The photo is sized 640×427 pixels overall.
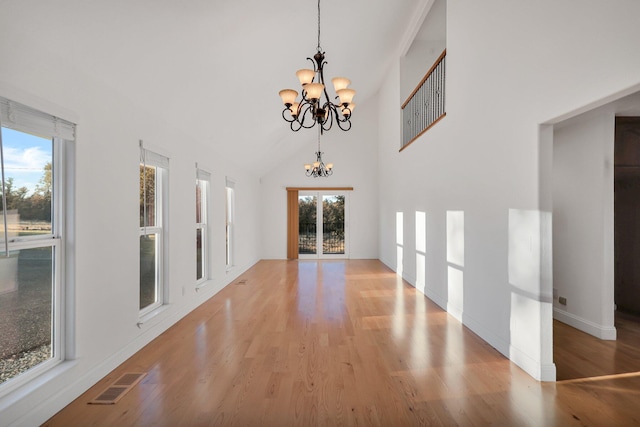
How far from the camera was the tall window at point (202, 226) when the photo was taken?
5.26 metres

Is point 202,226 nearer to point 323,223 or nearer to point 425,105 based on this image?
point 425,105

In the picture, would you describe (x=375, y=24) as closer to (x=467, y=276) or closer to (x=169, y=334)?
(x=467, y=276)

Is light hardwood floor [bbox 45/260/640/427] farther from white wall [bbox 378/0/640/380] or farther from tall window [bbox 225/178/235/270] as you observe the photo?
tall window [bbox 225/178/235/270]

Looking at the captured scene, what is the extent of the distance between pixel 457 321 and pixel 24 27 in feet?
15.0

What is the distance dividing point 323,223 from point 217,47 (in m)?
7.27

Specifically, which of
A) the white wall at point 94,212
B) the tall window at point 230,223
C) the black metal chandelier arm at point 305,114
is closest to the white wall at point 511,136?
the black metal chandelier arm at point 305,114

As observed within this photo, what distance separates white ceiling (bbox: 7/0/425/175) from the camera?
2.37 metres

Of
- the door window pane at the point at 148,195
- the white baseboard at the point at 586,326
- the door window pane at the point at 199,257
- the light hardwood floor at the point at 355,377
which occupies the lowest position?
the light hardwood floor at the point at 355,377

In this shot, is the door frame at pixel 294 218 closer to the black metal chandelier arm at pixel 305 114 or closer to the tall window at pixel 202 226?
the black metal chandelier arm at pixel 305 114

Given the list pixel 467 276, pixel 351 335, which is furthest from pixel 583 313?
pixel 351 335

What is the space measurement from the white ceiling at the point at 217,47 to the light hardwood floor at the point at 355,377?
233cm

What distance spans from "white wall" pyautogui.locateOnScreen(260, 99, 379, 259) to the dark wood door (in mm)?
6182

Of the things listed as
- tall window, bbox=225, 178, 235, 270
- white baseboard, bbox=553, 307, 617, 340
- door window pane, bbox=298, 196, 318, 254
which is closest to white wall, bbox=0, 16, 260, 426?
tall window, bbox=225, 178, 235, 270

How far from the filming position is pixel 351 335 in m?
3.77
